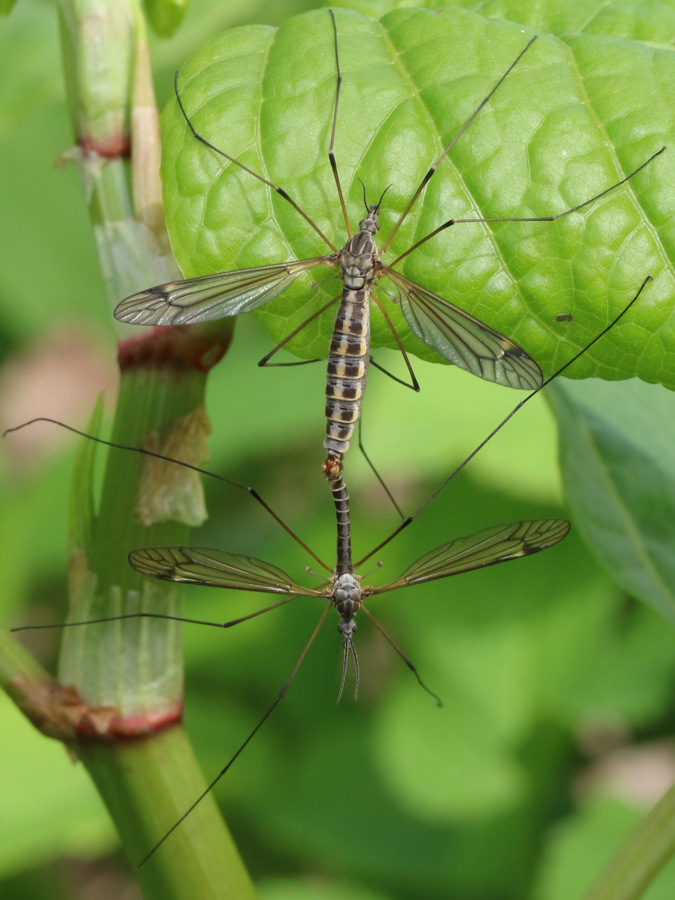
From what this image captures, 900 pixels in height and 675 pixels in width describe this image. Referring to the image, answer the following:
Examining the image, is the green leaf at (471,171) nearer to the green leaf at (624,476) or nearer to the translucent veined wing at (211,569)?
the translucent veined wing at (211,569)

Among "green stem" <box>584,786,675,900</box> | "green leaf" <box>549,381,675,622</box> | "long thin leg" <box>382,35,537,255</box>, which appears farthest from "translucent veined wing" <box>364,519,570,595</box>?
"long thin leg" <box>382,35,537,255</box>

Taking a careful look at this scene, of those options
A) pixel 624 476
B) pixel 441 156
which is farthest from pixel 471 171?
pixel 624 476

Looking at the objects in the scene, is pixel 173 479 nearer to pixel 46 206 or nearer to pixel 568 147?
pixel 568 147

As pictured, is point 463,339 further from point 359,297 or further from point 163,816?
point 163,816

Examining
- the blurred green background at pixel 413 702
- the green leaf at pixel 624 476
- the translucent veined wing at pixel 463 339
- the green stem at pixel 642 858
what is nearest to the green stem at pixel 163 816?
the green stem at pixel 642 858

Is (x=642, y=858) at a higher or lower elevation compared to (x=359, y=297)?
lower

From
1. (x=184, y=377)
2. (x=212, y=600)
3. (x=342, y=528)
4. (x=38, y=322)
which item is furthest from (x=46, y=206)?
(x=184, y=377)
